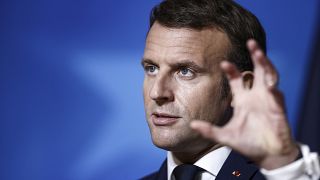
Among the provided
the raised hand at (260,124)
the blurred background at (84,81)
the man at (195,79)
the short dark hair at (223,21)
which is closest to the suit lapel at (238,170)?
the man at (195,79)

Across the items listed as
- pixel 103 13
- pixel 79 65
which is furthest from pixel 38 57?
pixel 103 13

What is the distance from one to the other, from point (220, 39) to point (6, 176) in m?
1.21

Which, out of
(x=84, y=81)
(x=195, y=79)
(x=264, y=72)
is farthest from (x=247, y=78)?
(x=84, y=81)

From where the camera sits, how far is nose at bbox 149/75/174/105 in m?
1.62

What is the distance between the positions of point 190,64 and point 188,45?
2.3 inches

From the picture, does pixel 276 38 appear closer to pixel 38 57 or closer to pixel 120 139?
pixel 120 139

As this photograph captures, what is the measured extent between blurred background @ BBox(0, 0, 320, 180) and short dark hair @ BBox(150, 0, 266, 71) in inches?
24.0

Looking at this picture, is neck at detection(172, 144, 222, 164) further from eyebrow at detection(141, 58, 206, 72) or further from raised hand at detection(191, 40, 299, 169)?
raised hand at detection(191, 40, 299, 169)

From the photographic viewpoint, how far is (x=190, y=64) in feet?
5.50

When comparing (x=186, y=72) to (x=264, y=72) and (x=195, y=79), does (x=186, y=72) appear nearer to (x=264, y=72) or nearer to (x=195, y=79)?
(x=195, y=79)

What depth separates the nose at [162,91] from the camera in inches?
63.7

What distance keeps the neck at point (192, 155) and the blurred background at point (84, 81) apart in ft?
2.06

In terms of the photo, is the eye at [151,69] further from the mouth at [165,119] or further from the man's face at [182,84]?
the mouth at [165,119]

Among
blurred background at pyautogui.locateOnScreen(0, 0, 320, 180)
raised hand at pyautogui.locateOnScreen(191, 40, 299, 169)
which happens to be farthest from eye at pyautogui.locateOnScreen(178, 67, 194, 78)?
blurred background at pyautogui.locateOnScreen(0, 0, 320, 180)
